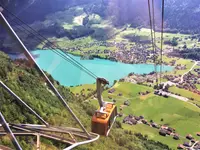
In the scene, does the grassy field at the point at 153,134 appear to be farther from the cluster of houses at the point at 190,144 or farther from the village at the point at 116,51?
the village at the point at 116,51

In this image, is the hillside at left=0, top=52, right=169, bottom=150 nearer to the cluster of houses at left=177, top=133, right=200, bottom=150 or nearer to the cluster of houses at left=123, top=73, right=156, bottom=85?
the cluster of houses at left=177, top=133, right=200, bottom=150

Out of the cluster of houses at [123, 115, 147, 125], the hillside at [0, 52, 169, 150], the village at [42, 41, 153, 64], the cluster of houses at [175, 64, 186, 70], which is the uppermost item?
the hillside at [0, 52, 169, 150]

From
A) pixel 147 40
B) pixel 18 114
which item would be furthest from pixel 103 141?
pixel 147 40

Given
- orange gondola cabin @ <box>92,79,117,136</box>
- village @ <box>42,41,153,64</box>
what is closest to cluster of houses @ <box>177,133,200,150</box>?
orange gondola cabin @ <box>92,79,117,136</box>

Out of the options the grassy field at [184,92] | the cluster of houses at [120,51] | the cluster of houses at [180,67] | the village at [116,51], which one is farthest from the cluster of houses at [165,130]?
the cluster of houses at [120,51]

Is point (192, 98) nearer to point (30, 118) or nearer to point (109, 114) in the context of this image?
point (30, 118)
